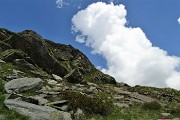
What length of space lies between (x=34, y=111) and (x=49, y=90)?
31.9ft

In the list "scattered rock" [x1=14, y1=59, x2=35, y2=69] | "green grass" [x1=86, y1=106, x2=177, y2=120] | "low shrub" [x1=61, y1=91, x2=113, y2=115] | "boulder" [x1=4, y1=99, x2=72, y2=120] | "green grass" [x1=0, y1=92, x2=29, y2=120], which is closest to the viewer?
"green grass" [x1=0, y1=92, x2=29, y2=120]

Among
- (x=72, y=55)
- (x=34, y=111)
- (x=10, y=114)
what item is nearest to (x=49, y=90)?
(x=34, y=111)

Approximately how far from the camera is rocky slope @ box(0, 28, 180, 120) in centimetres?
1845

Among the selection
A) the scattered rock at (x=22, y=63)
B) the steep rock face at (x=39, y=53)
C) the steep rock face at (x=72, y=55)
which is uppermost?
the steep rock face at (x=72, y=55)

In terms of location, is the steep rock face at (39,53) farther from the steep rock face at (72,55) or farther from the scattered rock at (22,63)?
the steep rock face at (72,55)

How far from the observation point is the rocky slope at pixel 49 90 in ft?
60.5

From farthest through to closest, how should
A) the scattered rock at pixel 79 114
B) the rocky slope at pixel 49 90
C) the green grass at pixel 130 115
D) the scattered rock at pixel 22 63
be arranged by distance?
the scattered rock at pixel 22 63 → the green grass at pixel 130 115 → the scattered rock at pixel 79 114 → the rocky slope at pixel 49 90

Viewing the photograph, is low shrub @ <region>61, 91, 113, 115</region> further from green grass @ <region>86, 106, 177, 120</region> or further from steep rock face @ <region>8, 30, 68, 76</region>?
steep rock face @ <region>8, 30, 68, 76</region>

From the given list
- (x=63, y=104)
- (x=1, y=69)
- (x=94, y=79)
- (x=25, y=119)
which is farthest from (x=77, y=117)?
(x=94, y=79)

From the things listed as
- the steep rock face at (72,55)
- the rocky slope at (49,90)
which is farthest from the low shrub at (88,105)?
the steep rock face at (72,55)

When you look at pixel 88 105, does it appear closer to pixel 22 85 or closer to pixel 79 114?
pixel 79 114

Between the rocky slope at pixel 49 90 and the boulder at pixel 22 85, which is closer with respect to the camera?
the rocky slope at pixel 49 90

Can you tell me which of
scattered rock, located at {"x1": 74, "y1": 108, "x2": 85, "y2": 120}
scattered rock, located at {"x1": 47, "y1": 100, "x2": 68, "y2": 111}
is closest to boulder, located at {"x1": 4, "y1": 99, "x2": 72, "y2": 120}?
scattered rock, located at {"x1": 74, "y1": 108, "x2": 85, "y2": 120}

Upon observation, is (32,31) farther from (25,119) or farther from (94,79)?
(25,119)
